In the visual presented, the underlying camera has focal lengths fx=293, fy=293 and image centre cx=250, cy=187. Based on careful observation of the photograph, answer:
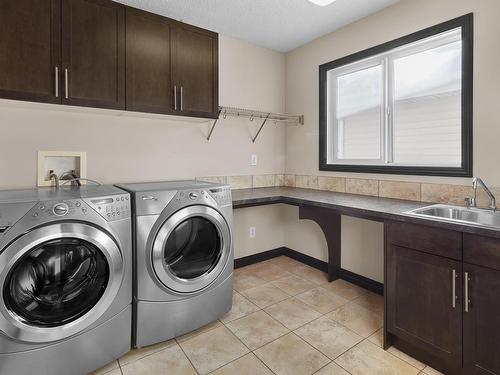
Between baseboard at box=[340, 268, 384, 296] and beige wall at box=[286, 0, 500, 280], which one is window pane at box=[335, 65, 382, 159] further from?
baseboard at box=[340, 268, 384, 296]

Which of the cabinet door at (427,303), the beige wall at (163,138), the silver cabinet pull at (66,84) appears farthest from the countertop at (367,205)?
the silver cabinet pull at (66,84)

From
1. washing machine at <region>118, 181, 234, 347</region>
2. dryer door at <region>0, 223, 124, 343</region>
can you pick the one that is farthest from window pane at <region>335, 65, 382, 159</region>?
dryer door at <region>0, 223, 124, 343</region>

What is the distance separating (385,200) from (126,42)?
2.21 metres

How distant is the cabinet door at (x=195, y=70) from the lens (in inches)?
88.0

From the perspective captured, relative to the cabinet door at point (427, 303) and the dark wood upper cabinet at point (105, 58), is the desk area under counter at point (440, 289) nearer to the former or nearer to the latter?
the cabinet door at point (427, 303)

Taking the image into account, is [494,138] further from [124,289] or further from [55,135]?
[55,135]

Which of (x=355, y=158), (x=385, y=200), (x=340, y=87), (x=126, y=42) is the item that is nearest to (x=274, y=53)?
(x=340, y=87)

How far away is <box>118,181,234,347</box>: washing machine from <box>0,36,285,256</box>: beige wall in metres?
0.63

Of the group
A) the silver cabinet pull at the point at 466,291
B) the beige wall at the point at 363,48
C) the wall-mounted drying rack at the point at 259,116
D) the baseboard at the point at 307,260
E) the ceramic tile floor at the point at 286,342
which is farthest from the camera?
the baseboard at the point at 307,260

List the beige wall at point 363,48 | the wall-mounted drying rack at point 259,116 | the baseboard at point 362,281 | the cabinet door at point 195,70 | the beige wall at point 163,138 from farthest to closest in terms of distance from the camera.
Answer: the wall-mounted drying rack at point 259,116 → the baseboard at point 362,281 → the cabinet door at point 195,70 → the beige wall at point 163,138 → the beige wall at point 363,48

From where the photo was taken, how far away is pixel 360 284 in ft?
8.68

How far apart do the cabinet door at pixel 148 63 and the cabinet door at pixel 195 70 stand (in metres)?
0.07

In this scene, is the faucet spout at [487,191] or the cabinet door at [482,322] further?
the faucet spout at [487,191]

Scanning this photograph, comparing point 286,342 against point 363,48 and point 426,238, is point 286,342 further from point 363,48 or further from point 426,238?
point 363,48
